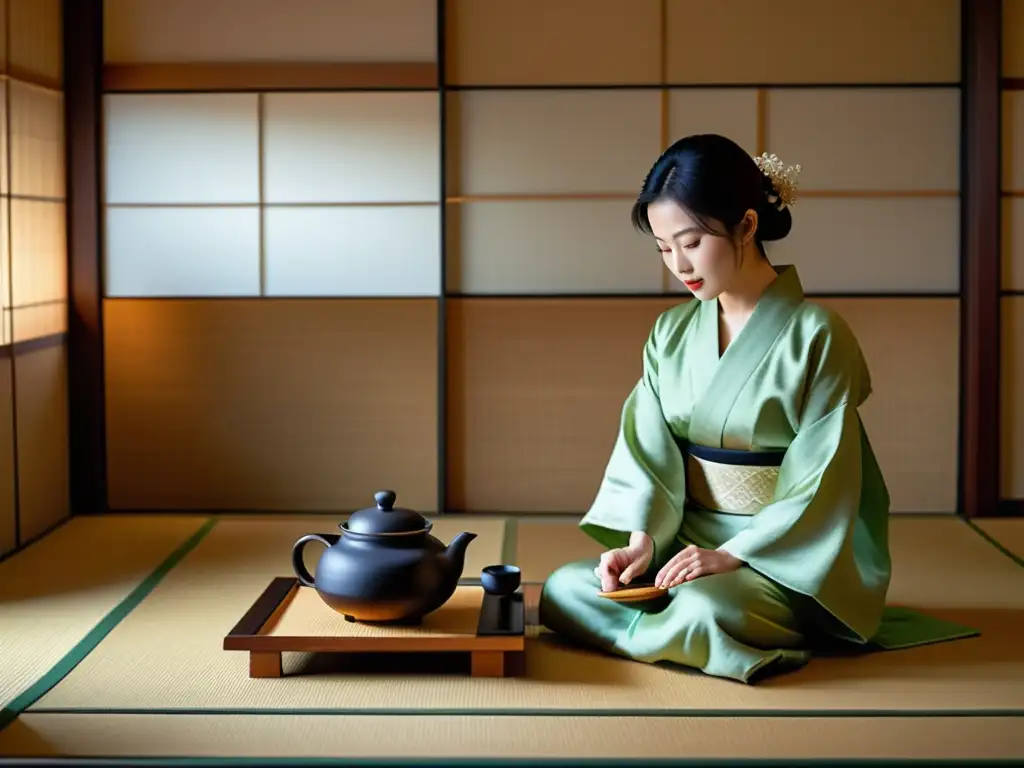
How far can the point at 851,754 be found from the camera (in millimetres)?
2373

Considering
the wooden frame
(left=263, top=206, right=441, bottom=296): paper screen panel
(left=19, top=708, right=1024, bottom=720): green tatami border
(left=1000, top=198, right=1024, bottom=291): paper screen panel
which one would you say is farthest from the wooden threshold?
(left=19, top=708, right=1024, bottom=720): green tatami border

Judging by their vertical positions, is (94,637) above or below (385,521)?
below

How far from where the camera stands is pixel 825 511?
297 cm

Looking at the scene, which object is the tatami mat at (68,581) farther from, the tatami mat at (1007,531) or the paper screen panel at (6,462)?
the tatami mat at (1007,531)

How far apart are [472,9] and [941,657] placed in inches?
113

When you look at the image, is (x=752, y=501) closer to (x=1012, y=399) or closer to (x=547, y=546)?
(x=547, y=546)

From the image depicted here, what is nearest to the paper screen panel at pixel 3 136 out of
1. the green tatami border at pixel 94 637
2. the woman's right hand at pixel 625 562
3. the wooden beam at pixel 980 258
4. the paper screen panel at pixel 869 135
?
the green tatami border at pixel 94 637

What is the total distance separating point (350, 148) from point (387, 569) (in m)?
2.38

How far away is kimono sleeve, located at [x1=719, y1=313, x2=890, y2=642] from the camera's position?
2947mm

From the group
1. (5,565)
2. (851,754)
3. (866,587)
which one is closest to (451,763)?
(851,754)

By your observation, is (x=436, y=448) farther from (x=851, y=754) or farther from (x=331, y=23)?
(x=851, y=754)

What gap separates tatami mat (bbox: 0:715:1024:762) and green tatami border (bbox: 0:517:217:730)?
78mm

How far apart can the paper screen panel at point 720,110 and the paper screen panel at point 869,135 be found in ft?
0.23

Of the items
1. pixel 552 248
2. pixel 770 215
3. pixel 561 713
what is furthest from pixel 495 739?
pixel 552 248
